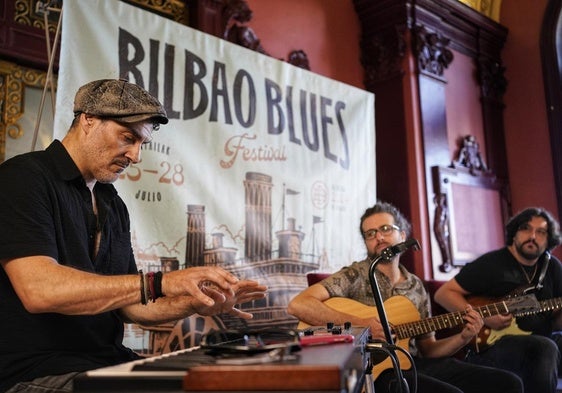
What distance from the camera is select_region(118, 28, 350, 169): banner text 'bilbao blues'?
319cm

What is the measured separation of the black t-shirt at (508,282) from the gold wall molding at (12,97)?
265 centimetres

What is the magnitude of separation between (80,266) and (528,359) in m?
2.53

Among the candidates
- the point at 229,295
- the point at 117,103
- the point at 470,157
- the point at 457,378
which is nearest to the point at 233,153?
the point at 457,378

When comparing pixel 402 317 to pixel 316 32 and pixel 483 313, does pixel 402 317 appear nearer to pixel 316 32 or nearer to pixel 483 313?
pixel 483 313

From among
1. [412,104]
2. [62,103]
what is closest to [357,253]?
[412,104]

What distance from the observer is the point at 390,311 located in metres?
2.94

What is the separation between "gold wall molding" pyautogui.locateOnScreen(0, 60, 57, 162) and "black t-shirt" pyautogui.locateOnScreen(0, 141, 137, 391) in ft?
5.20

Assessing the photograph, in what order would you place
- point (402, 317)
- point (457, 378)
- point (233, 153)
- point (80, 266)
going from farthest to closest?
point (233, 153)
point (402, 317)
point (457, 378)
point (80, 266)

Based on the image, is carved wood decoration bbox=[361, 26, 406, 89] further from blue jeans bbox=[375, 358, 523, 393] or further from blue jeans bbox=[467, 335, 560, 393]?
blue jeans bbox=[375, 358, 523, 393]

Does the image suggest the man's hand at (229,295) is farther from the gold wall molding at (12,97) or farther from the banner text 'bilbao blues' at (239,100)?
→ the gold wall molding at (12,97)

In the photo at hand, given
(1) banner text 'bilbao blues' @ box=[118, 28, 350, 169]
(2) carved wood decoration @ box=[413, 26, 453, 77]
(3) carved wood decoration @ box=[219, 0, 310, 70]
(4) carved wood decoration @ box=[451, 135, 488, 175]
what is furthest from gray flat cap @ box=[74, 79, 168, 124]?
(4) carved wood decoration @ box=[451, 135, 488, 175]

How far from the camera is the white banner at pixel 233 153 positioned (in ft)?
9.91

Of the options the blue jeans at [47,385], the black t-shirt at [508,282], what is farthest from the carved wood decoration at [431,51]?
the blue jeans at [47,385]

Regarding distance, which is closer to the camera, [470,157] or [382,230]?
[382,230]
